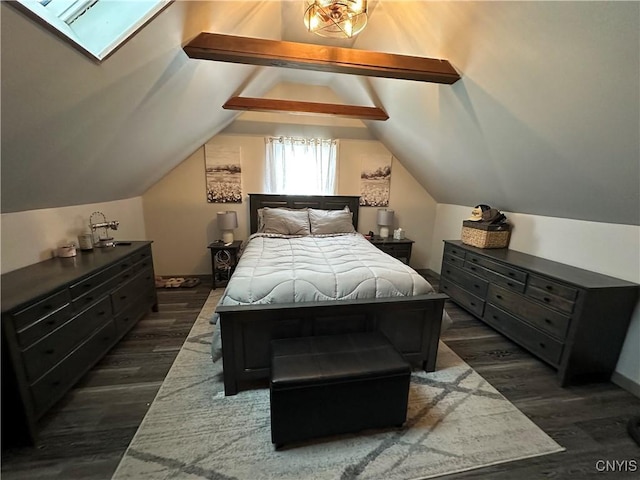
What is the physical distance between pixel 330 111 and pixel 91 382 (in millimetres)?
3436

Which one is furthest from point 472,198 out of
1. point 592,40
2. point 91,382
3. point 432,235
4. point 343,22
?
point 91,382

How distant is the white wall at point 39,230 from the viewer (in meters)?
1.77

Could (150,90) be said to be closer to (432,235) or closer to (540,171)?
(540,171)

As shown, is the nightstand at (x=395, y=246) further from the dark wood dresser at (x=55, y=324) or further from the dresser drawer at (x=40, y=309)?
the dresser drawer at (x=40, y=309)

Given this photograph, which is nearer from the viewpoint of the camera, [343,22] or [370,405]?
[370,405]

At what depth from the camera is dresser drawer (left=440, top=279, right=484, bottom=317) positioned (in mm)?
2787

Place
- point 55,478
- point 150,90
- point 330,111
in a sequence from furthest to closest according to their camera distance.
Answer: point 330,111
point 150,90
point 55,478

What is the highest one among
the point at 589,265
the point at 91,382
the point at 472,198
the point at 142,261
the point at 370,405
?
the point at 472,198

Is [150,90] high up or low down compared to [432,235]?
up

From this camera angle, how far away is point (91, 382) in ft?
6.17

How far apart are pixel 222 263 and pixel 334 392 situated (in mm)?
2704

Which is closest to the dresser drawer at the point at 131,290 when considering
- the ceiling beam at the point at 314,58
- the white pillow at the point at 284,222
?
the white pillow at the point at 284,222

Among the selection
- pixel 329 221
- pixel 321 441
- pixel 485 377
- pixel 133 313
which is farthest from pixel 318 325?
pixel 329 221

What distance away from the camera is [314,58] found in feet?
6.52
